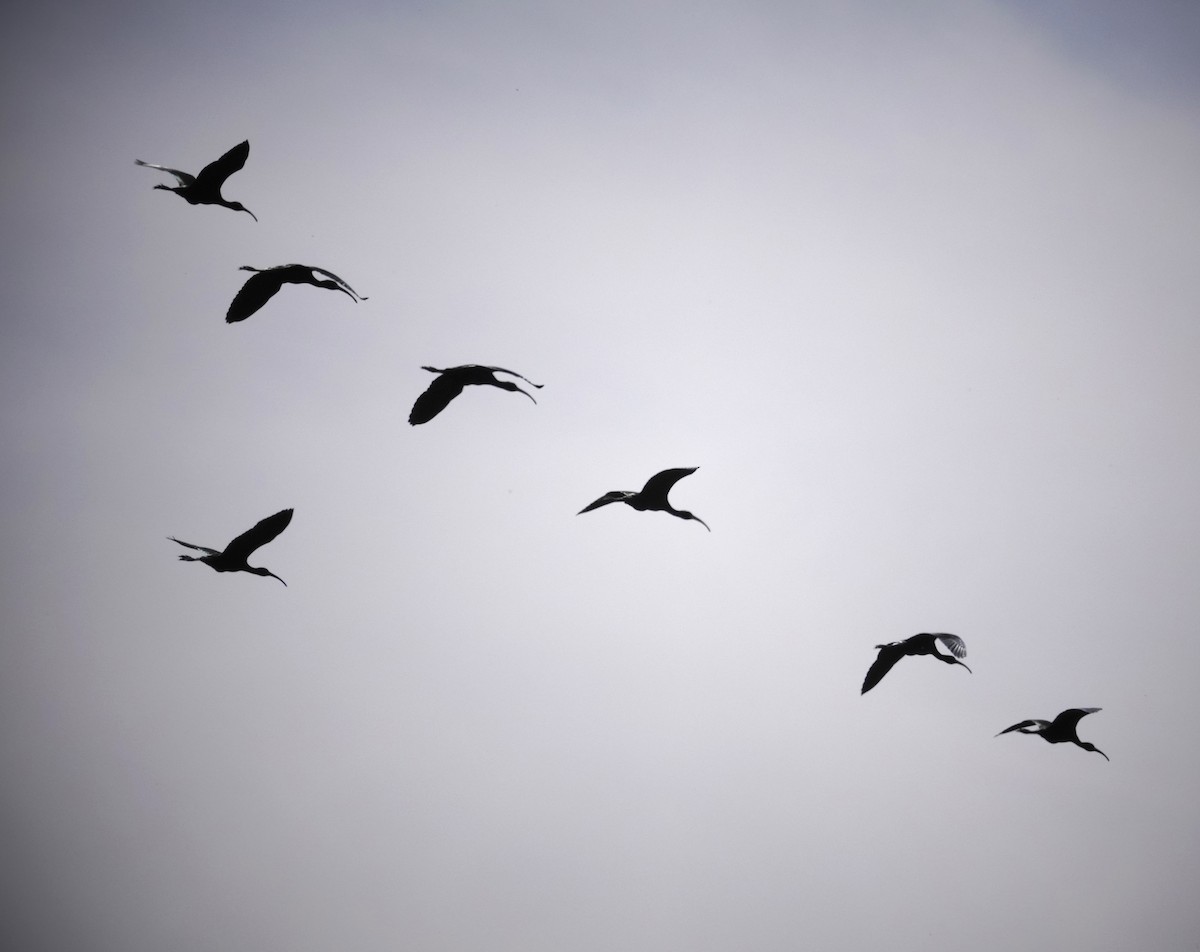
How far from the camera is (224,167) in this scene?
16.1 metres

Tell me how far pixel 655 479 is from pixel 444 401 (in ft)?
13.3

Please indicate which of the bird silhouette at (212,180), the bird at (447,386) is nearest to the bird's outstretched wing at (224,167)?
the bird silhouette at (212,180)

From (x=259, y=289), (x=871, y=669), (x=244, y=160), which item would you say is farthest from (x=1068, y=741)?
(x=244, y=160)

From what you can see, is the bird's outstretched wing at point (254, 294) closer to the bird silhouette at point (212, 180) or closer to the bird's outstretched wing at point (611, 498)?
the bird silhouette at point (212, 180)

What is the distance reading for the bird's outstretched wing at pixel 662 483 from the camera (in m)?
16.6

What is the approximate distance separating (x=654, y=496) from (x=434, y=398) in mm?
4479

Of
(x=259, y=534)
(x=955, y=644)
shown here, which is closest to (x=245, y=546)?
(x=259, y=534)

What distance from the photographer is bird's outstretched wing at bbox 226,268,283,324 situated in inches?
620

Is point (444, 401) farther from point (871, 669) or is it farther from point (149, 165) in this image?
point (871, 669)

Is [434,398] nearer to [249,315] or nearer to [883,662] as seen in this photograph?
[249,315]

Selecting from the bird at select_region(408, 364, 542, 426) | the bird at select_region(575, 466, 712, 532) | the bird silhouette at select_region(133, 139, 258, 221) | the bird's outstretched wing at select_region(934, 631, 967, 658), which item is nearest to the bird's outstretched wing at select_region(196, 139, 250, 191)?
the bird silhouette at select_region(133, 139, 258, 221)

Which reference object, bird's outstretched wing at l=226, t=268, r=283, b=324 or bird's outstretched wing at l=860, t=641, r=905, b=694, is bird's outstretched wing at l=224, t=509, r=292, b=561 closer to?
bird's outstretched wing at l=226, t=268, r=283, b=324

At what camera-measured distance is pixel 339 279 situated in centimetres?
1481

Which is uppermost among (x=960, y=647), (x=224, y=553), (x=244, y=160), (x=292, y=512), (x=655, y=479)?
(x=244, y=160)
